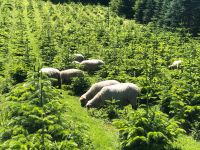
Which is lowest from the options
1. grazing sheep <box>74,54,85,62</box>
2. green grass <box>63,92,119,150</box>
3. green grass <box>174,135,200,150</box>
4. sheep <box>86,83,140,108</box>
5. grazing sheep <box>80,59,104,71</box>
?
green grass <box>174,135,200,150</box>

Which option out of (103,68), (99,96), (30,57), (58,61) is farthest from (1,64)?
(99,96)

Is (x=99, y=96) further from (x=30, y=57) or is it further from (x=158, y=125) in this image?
(x=30, y=57)

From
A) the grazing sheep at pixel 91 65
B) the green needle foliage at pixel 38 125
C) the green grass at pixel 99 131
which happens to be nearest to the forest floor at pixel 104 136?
the green grass at pixel 99 131

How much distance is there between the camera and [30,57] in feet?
90.0

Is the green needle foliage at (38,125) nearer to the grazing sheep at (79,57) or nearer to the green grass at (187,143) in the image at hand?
the green grass at (187,143)

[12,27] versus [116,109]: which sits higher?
[12,27]

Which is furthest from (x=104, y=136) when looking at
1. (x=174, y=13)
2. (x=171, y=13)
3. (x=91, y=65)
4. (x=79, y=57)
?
(x=171, y=13)

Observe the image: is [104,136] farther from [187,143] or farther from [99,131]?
[187,143]

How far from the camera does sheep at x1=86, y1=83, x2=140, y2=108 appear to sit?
21172 millimetres

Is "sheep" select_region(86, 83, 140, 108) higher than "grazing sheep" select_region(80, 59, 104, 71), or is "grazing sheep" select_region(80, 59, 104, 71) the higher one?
"grazing sheep" select_region(80, 59, 104, 71)

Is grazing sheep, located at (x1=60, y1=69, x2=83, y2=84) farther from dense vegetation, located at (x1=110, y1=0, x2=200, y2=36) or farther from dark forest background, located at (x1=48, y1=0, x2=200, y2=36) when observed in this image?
dense vegetation, located at (x1=110, y1=0, x2=200, y2=36)

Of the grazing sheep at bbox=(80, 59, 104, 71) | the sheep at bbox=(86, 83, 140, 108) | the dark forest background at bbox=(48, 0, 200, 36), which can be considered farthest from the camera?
the dark forest background at bbox=(48, 0, 200, 36)

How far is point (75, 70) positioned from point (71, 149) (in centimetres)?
1588

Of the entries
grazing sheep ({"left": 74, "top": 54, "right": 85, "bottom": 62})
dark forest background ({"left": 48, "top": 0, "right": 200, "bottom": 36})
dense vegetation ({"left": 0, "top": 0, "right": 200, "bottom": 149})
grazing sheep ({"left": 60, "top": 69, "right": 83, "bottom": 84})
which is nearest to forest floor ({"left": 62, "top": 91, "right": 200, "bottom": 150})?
dense vegetation ({"left": 0, "top": 0, "right": 200, "bottom": 149})
